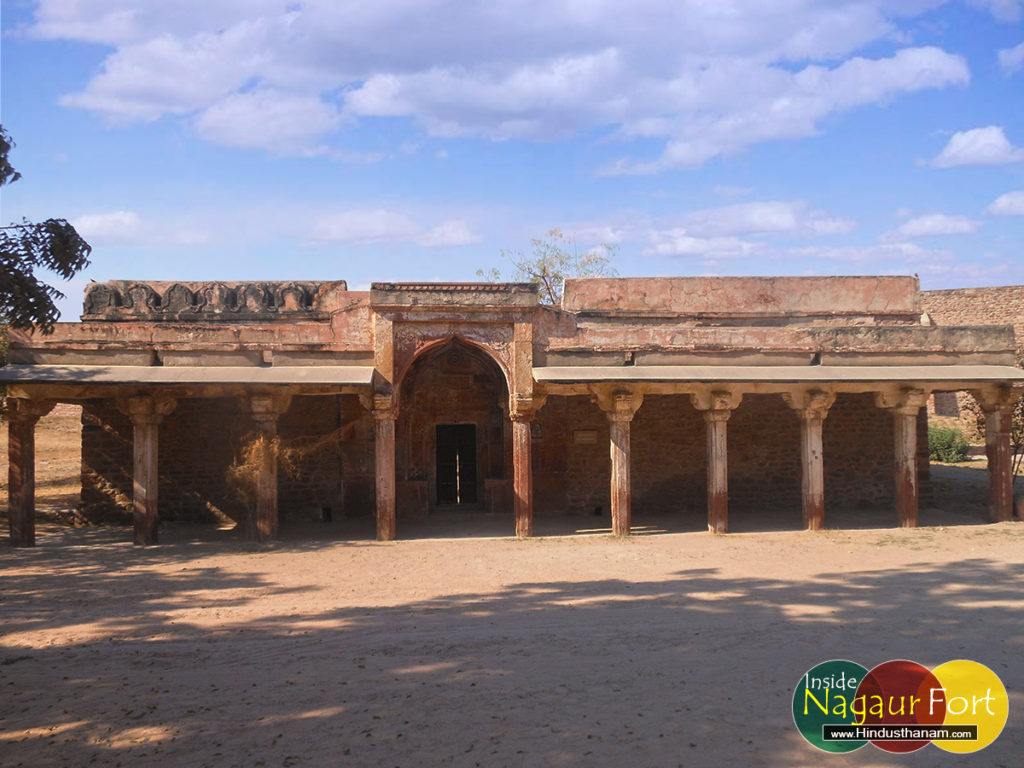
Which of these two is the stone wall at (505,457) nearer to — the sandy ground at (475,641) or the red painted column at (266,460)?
the red painted column at (266,460)

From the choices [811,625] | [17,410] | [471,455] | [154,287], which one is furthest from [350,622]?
[154,287]

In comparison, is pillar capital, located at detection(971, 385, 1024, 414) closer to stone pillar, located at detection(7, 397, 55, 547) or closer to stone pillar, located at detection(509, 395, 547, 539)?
stone pillar, located at detection(509, 395, 547, 539)

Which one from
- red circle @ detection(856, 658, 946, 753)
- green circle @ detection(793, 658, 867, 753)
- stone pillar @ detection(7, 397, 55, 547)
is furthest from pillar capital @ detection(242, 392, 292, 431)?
red circle @ detection(856, 658, 946, 753)

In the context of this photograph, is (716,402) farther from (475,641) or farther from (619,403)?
(475,641)

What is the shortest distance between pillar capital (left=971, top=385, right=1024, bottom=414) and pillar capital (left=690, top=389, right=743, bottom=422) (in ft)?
13.1

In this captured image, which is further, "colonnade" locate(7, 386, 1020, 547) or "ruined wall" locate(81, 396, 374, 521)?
"ruined wall" locate(81, 396, 374, 521)

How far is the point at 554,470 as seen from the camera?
14234mm

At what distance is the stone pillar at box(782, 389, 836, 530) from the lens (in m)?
12.1

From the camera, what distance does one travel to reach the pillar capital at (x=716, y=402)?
39.1 feet

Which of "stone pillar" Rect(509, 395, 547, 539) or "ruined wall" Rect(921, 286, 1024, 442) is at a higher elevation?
"ruined wall" Rect(921, 286, 1024, 442)

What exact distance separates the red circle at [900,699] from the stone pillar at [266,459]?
816cm

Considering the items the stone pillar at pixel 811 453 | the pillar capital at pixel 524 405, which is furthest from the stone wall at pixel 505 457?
the pillar capital at pixel 524 405

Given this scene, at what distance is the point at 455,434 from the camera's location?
14.9 m

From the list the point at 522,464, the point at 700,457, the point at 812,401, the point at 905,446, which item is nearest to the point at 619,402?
the point at 522,464
